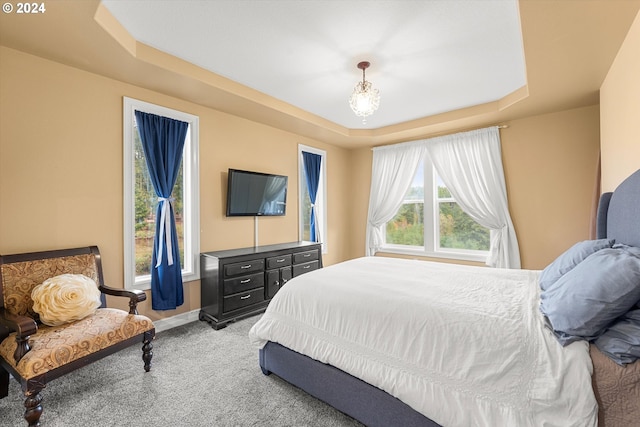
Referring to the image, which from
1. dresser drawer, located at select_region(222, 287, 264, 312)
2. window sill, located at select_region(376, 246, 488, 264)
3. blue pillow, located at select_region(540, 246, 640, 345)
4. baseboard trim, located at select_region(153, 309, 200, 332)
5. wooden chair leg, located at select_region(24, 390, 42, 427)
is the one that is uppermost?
blue pillow, located at select_region(540, 246, 640, 345)

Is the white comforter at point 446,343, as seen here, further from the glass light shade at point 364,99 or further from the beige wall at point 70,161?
the beige wall at point 70,161

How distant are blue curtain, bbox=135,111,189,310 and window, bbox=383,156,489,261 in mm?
3605

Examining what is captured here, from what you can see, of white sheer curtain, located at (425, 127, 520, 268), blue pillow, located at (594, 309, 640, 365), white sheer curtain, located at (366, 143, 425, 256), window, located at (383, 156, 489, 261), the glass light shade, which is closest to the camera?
blue pillow, located at (594, 309, 640, 365)

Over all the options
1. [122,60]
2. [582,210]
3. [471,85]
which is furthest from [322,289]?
[582,210]

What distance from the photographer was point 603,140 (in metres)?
2.79

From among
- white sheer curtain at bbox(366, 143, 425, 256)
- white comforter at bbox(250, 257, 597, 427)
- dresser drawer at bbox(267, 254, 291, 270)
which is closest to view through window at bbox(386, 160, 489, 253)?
white sheer curtain at bbox(366, 143, 425, 256)

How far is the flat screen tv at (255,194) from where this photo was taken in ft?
12.0

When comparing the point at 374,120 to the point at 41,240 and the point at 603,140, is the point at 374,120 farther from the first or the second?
the point at 41,240

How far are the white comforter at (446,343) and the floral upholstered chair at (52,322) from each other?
3.40 ft

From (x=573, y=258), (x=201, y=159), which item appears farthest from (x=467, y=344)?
(x=201, y=159)

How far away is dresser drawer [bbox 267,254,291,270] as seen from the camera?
358cm

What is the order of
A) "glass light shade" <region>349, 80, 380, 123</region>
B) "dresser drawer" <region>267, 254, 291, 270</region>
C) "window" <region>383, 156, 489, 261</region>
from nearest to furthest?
"glass light shade" <region>349, 80, 380, 123</region>
"dresser drawer" <region>267, 254, 291, 270</region>
"window" <region>383, 156, 489, 261</region>

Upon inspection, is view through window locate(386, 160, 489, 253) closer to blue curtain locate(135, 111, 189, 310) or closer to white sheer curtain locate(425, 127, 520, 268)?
white sheer curtain locate(425, 127, 520, 268)

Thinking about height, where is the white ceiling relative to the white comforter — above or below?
above
